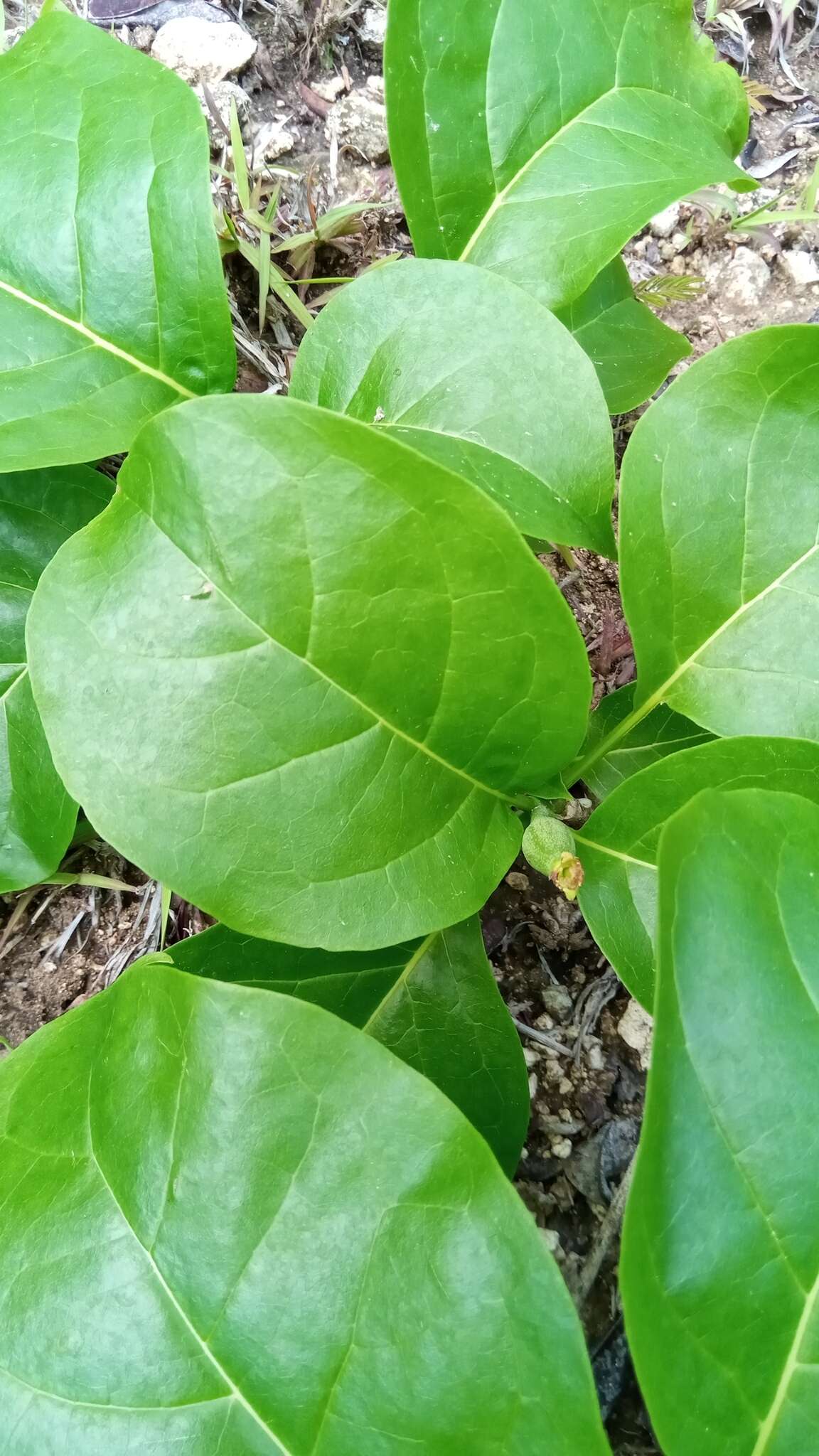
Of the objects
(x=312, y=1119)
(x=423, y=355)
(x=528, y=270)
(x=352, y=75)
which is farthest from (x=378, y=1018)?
(x=352, y=75)

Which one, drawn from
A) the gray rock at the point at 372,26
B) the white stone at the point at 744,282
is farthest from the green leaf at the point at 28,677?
the white stone at the point at 744,282

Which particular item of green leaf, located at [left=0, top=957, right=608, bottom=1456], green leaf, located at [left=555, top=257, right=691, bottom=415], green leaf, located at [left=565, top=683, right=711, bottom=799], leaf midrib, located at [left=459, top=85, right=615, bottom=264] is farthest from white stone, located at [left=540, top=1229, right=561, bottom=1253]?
leaf midrib, located at [left=459, top=85, right=615, bottom=264]

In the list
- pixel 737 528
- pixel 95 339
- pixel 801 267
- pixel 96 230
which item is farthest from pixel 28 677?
pixel 801 267

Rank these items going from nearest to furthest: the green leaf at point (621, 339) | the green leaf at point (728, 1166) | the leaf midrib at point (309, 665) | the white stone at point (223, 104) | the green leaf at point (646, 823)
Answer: the green leaf at point (728, 1166), the leaf midrib at point (309, 665), the green leaf at point (646, 823), the green leaf at point (621, 339), the white stone at point (223, 104)

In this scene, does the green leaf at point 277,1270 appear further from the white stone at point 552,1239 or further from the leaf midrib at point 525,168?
the leaf midrib at point 525,168

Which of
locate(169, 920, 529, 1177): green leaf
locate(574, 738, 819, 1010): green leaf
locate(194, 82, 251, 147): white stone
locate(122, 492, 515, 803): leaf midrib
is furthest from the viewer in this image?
locate(194, 82, 251, 147): white stone

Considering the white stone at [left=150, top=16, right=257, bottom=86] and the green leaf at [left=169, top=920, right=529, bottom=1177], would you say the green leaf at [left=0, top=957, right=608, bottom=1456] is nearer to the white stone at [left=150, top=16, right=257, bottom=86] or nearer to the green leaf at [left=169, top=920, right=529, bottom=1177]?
the green leaf at [left=169, top=920, right=529, bottom=1177]

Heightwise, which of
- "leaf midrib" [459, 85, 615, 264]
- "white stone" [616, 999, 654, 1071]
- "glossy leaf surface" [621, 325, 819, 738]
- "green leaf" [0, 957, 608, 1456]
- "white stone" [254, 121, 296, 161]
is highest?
"white stone" [254, 121, 296, 161]
